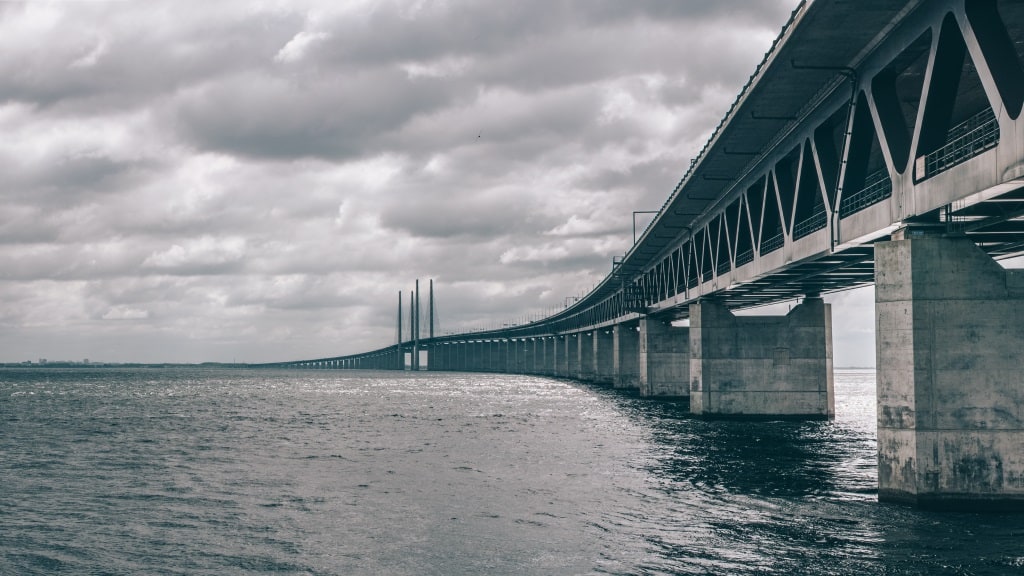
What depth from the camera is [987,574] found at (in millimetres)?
16875

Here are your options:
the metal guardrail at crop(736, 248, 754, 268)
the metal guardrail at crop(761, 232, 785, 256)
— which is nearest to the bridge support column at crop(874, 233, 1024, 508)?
the metal guardrail at crop(761, 232, 785, 256)

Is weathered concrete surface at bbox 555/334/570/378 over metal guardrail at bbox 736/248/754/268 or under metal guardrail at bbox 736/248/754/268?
under

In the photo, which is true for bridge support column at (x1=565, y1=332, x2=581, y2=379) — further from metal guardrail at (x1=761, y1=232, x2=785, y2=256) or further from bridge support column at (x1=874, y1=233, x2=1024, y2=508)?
bridge support column at (x1=874, y1=233, x2=1024, y2=508)

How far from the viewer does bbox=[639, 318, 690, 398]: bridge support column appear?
256 feet

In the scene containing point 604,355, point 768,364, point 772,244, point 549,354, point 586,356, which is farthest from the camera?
point 549,354

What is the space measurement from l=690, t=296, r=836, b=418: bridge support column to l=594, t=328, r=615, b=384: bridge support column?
6926cm

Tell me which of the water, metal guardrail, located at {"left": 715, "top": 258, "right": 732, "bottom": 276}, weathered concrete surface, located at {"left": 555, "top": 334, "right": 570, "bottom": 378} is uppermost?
metal guardrail, located at {"left": 715, "top": 258, "right": 732, "bottom": 276}

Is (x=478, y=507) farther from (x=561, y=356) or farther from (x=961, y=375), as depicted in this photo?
(x=561, y=356)

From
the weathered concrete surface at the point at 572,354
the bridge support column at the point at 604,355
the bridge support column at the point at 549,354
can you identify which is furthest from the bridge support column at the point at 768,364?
the bridge support column at the point at 549,354

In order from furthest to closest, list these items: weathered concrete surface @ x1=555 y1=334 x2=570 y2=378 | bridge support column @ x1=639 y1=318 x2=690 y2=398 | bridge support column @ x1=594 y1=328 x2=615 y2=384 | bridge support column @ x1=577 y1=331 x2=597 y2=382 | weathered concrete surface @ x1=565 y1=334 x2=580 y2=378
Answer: weathered concrete surface @ x1=555 y1=334 x2=570 y2=378, weathered concrete surface @ x1=565 y1=334 x2=580 y2=378, bridge support column @ x1=577 y1=331 x2=597 y2=382, bridge support column @ x1=594 y1=328 x2=615 y2=384, bridge support column @ x1=639 y1=318 x2=690 y2=398

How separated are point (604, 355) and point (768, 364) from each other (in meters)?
70.7

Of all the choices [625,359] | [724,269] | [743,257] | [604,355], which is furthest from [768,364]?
[604,355]

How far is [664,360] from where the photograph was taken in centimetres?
7844

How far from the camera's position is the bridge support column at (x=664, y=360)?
77.9m
